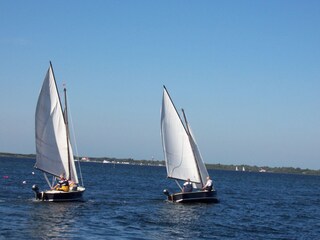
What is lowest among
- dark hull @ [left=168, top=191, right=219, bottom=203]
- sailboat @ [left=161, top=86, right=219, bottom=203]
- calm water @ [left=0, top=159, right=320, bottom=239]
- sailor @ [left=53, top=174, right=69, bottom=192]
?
calm water @ [left=0, top=159, right=320, bottom=239]

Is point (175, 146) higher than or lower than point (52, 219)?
higher

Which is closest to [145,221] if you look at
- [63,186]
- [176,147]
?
[63,186]

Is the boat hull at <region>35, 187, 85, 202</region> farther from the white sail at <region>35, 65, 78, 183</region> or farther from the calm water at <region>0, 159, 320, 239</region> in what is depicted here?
the white sail at <region>35, 65, 78, 183</region>

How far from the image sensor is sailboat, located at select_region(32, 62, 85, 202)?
51188 mm

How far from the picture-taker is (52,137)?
5194cm

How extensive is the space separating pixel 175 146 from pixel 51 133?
11.8 meters

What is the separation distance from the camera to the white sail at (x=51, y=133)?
5125 cm

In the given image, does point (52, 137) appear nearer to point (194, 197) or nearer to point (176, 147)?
point (176, 147)

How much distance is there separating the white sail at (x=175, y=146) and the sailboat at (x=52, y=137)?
9.09 m

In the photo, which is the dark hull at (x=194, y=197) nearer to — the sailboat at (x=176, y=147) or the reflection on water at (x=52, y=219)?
the sailboat at (x=176, y=147)

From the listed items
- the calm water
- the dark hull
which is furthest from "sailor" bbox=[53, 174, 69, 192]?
the dark hull

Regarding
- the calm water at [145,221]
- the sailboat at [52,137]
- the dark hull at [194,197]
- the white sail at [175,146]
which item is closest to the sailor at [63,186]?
the sailboat at [52,137]

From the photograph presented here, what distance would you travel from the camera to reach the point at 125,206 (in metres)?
51.0

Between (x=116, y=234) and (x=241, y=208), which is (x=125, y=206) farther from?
(x=116, y=234)
